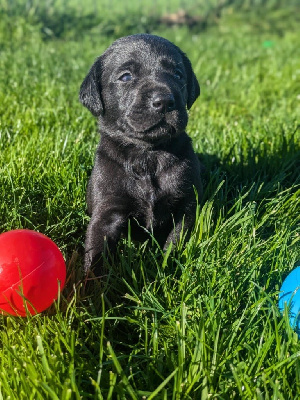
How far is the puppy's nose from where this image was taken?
259cm

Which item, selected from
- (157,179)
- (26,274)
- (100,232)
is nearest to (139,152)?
(157,179)

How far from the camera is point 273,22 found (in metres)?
10.3

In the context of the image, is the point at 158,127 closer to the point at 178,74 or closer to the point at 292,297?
the point at 178,74

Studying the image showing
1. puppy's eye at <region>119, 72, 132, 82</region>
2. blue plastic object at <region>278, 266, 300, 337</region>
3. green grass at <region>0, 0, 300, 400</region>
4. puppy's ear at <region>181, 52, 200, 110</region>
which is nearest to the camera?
green grass at <region>0, 0, 300, 400</region>

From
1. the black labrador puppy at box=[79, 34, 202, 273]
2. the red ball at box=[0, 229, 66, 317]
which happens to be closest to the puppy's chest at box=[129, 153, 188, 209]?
the black labrador puppy at box=[79, 34, 202, 273]

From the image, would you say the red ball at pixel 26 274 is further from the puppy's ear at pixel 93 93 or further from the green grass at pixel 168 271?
the puppy's ear at pixel 93 93

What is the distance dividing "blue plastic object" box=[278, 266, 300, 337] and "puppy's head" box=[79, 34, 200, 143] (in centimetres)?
92

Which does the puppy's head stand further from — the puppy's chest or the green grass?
the green grass

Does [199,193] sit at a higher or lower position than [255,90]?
lower

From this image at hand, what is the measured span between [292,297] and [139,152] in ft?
3.70

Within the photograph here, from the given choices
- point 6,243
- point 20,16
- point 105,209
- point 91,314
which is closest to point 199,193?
point 105,209

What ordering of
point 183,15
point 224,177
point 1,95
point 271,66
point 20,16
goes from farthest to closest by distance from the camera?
point 183,15, point 20,16, point 271,66, point 1,95, point 224,177

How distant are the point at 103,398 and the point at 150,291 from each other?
64 cm

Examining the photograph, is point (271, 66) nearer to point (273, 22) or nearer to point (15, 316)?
point (273, 22)
